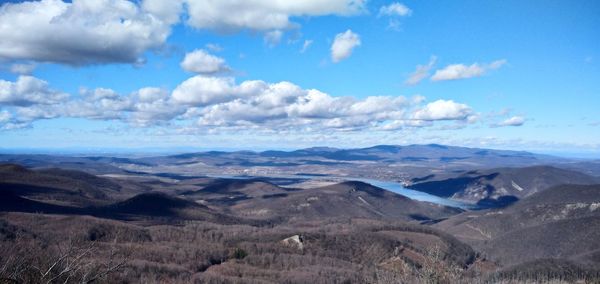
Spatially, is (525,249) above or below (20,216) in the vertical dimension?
below

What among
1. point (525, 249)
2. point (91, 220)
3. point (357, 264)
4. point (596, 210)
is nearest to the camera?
point (357, 264)

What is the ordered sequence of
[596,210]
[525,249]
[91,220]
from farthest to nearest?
[596,210]
[525,249]
[91,220]

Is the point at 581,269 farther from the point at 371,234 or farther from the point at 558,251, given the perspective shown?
the point at 371,234

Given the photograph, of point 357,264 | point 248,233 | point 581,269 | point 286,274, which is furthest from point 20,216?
point 581,269

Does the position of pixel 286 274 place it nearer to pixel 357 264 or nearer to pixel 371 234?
pixel 357 264

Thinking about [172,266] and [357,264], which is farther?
[357,264]

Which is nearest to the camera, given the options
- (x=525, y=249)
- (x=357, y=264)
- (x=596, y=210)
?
(x=357, y=264)

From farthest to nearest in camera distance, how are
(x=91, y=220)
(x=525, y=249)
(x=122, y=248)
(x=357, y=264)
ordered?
1. (x=525, y=249)
2. (x=91, y=220)
3. (x=357, y=264)
4. (x=122, y=248)

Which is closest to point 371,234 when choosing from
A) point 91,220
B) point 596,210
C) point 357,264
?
point 357,264

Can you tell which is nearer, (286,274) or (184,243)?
(286,274)
